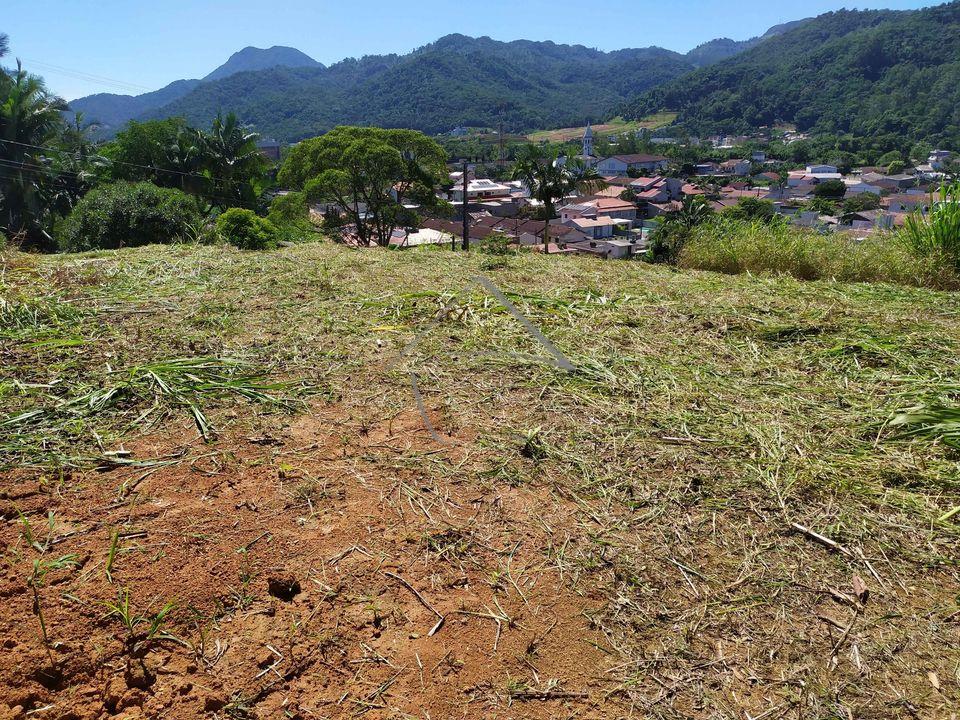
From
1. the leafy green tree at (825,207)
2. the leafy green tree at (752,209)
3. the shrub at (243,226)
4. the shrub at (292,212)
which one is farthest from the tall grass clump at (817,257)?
the leafy green tree at (825,207)

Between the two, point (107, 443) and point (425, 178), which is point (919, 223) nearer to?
point (107, 443)

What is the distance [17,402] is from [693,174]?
3046 inches

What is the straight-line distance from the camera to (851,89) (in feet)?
334

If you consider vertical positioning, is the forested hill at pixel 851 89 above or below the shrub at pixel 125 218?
above

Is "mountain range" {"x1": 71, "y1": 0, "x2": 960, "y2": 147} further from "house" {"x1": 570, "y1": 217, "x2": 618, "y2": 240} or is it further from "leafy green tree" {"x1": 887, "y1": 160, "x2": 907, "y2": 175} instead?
"house" {"x1": 570, "y1": 217, "x2": 618, "y2": 240}

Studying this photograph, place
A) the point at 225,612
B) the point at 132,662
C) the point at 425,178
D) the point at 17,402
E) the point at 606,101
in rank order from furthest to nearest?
the point at 606,101, the point at 425,178, the point at 17,402, the point at 225,612, the point at 132,662

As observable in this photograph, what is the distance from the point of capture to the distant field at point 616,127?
345 ft

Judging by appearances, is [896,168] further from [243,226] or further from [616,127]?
[243,226]

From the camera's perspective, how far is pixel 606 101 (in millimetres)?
166000

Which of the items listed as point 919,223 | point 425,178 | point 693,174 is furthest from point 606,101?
point 919,223

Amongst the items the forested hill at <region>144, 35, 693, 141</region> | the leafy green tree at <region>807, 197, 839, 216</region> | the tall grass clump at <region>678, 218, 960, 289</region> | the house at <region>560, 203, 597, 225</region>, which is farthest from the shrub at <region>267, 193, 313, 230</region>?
the forested hill at <region>144, 35, 693, 141</region>

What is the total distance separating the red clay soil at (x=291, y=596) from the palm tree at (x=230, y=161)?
2141cm

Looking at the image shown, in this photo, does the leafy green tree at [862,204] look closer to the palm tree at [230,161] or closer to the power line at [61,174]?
the palm tree at [230,161]

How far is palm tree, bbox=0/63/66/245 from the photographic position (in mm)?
16609
